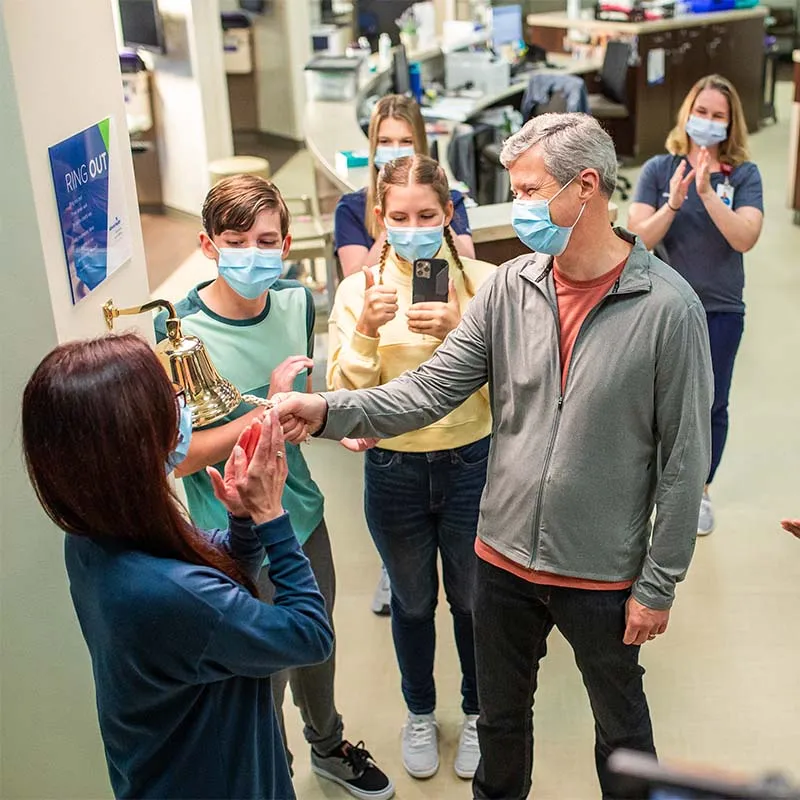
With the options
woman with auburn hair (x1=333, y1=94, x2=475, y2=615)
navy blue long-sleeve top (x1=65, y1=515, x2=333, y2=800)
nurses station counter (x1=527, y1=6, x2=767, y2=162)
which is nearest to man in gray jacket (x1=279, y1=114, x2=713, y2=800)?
navy blue long-sleeve top (x1=65, y1=515, x2=333, y2=800)

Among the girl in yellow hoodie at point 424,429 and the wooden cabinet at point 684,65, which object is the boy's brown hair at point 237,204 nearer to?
the girl in yellow hoodie at point 424,429

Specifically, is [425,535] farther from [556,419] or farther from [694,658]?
[694,658]

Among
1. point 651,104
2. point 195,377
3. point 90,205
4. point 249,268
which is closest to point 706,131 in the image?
point 249,268

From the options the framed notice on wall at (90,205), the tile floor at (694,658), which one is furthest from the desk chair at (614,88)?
the framed notice on wall at (90,205)

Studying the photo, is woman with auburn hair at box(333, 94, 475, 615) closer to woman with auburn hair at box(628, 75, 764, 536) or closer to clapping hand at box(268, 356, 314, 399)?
woman with auburn hair at box(628, 75, 764, 536)

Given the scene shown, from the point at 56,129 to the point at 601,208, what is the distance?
3.27 ft

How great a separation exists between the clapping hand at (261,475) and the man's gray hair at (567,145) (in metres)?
0.71

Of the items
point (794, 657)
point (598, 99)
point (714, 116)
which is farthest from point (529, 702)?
point (598, 99)

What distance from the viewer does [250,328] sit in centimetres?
212

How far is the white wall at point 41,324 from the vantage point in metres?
1.72

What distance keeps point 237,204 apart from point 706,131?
6.17ft

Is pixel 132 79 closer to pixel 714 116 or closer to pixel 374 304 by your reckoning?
pixel 714 116

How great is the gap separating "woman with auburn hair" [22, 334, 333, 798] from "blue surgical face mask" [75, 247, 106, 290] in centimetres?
58

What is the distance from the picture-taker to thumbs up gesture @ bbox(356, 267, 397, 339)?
2121 mm
